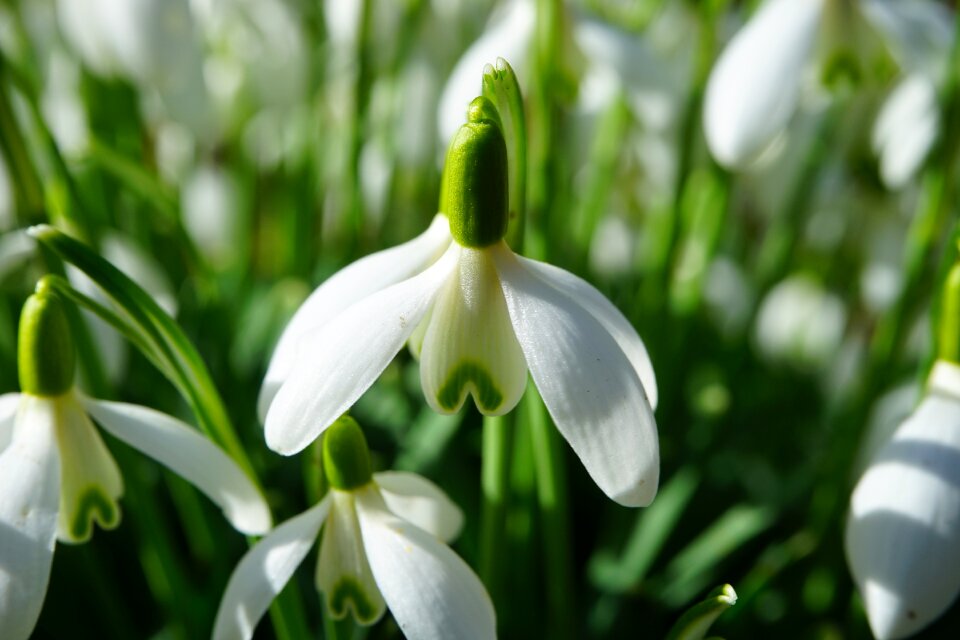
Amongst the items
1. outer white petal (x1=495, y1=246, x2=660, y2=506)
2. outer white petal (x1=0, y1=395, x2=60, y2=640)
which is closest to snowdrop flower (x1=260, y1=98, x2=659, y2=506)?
outer white petal (x1=495, y1=246, x2=660, y2=506)

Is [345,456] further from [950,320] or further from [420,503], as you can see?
[950,320]

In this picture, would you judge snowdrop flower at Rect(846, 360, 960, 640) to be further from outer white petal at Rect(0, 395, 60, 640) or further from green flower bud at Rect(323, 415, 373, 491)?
outer white petal at Rect(0, 395, 60, 640)

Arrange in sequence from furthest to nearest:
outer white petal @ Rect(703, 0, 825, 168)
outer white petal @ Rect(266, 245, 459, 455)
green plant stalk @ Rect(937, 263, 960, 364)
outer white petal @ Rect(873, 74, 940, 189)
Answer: outer white petal @ Rect(873, 74, 940, 189)
outer white petal @ Rect(703, 0, 825, 168)
green plant stalk @ Rect(937, 263, 960, 364)
outer white petal @ Rect(266, 245, 459, 455)

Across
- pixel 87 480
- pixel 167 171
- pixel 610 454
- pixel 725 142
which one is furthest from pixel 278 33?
pixel 610 454

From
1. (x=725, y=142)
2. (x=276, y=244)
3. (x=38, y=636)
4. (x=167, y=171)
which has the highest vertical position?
(x=725, y=142)

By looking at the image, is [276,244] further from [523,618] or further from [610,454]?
[610,454]

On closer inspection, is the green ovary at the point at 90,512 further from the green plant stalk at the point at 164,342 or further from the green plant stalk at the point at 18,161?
the green plant stalk at the point at 18,161
